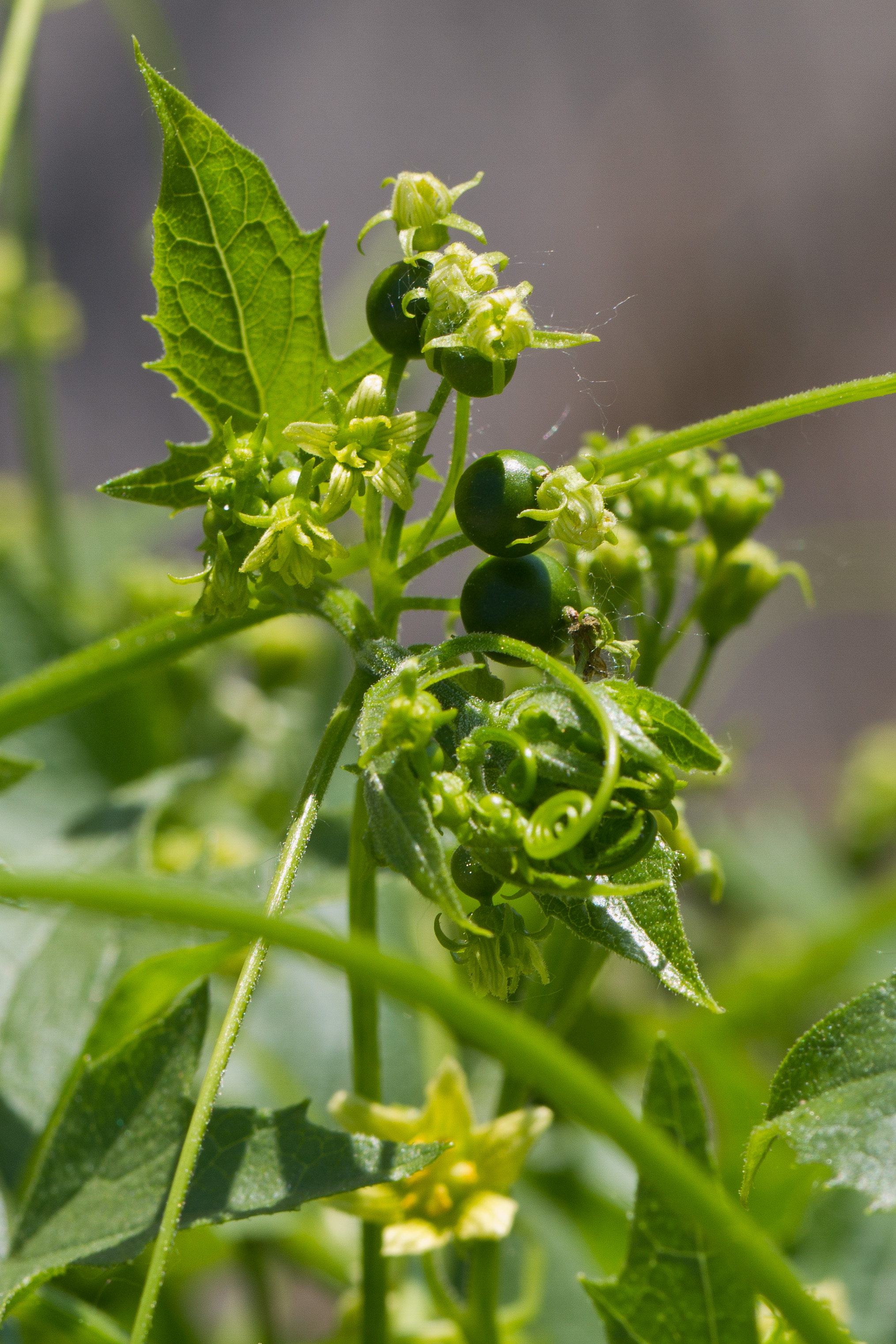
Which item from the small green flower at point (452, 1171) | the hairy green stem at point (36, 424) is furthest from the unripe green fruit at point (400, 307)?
the hairy green stem at point (36, 424)

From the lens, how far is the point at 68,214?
334 centimetres

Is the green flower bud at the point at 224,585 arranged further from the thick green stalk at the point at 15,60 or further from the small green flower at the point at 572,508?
the thick green stalk at the point at 15,60

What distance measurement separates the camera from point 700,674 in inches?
26.8

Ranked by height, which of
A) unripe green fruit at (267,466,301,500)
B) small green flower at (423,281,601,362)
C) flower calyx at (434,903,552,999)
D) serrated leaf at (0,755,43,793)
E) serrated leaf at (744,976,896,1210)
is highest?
small green flower at (423,281,601,362)

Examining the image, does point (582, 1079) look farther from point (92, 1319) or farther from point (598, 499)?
point (92, 1319)

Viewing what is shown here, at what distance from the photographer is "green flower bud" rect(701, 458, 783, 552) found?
68 centimetres

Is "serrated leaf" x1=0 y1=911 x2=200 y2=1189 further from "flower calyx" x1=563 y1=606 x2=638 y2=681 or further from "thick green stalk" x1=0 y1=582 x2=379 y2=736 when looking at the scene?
"flower calyx" x1=563 y1=606 x2=638 y2=681

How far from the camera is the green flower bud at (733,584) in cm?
71

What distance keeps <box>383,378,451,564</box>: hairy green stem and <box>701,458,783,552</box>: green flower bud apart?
0.22 meters

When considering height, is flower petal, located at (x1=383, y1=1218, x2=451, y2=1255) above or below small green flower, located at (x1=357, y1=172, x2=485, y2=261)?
below

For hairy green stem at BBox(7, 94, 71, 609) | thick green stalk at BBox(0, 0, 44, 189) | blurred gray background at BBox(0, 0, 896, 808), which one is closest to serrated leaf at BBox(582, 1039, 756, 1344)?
thick green stalk at BBox(0, 0, 44, 189)

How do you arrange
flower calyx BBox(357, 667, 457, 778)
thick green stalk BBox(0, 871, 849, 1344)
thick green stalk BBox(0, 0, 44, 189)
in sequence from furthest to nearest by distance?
thick green stalk BBox(0, 0, 44, 189) < flower calyx BBox(357, 667, 457, 778) < thick green stalk BBox(0, 871, 849, 1344)

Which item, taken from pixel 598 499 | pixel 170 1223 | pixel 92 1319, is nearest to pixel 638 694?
pixel 598 499

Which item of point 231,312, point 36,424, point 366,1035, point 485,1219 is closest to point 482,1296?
point 485,1219
